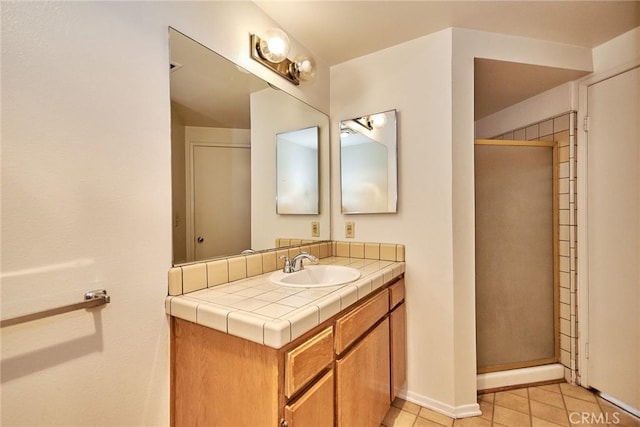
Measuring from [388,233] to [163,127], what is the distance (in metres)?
1.37

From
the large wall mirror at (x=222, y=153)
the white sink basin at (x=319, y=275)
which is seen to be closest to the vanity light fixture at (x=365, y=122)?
the large wall mirror at (x=222, y=153)

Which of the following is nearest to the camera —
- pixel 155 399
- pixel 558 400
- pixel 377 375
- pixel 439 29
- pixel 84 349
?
pixel 84 349

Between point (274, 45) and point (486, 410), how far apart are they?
2.36 meters

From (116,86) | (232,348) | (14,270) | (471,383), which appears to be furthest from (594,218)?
(14,270)

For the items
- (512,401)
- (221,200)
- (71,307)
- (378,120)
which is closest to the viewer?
(71,307)

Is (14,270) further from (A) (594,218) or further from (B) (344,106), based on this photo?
(A) (594,218)

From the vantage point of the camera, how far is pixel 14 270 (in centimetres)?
70

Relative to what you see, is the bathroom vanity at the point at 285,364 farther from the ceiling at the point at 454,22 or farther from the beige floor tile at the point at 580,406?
the ceiling at the point at 454,22

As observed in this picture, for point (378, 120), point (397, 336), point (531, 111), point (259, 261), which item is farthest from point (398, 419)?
point (531, 111)

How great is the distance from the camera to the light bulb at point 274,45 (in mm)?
1391

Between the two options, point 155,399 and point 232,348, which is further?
point 155,399

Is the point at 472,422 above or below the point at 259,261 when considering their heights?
below

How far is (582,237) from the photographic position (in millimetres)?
1829

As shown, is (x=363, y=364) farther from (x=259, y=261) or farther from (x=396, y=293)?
(x=259, y=261)
